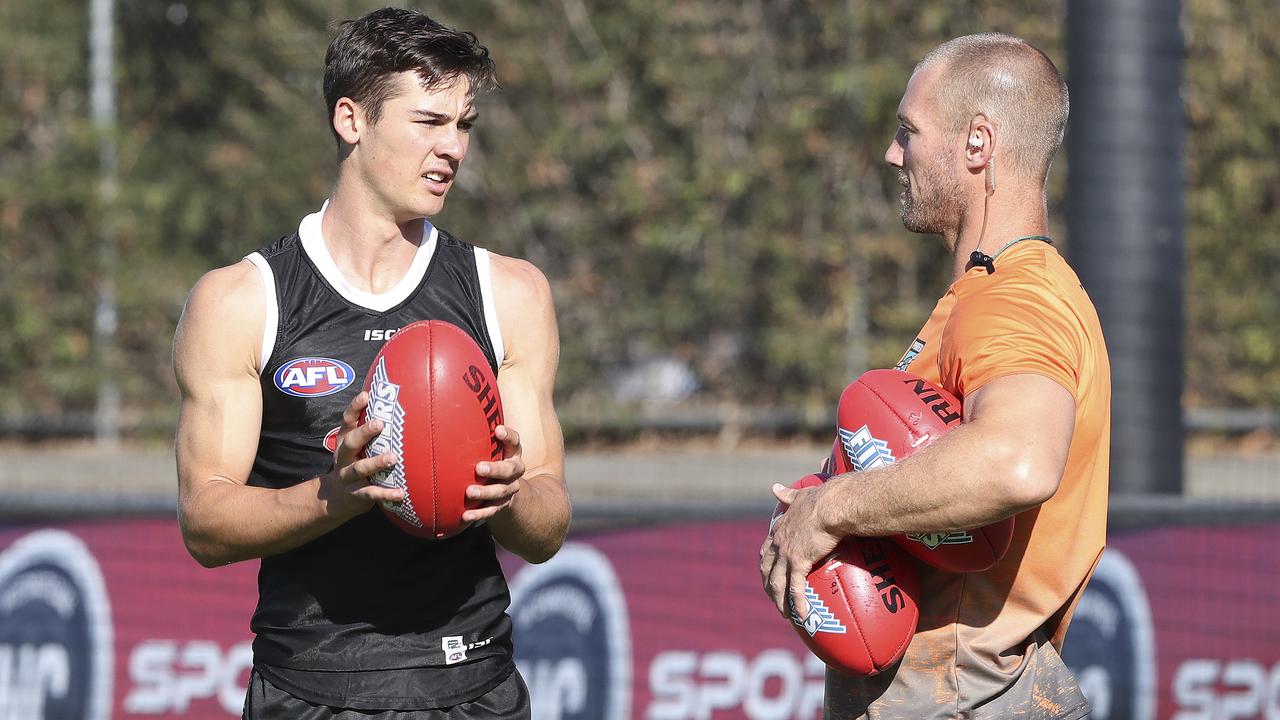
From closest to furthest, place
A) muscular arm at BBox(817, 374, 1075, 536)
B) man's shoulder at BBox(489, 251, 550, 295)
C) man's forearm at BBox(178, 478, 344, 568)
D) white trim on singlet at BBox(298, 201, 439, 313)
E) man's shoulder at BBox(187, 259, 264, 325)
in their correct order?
muscular arm at BBox(817, 374, 1075, 536) < man's forearm at BBox(178, 478, 344, 568) < man's shoulder at BBox(187, 259, 264, 325) < white trim on singlet at BBox(298, 201, 439, 313) < man's shoulder at BBox(489, 251, 550, 295)

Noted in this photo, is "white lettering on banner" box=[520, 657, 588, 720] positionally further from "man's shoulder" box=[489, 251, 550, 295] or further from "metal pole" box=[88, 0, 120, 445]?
"metal pole" box=[88, 0, 120, 445]

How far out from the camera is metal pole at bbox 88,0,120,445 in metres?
10.8

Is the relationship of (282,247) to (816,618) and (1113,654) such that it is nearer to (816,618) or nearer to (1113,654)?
(816,618)

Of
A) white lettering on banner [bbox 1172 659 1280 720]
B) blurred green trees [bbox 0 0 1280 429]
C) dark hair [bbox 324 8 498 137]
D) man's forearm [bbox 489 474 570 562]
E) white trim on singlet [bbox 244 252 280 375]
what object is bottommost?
white lettering on banner [bbox 1172 659 1280 720]

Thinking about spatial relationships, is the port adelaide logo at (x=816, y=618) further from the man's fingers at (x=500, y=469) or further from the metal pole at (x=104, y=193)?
the metal pole at (x=104, y=193)

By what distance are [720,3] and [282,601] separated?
28.5ft

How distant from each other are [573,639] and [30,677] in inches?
81.8

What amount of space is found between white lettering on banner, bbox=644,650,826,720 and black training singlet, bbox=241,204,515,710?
242 cm

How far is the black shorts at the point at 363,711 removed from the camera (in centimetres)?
316

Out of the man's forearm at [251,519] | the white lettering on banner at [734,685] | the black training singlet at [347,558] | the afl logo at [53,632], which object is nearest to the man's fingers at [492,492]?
the man's forearm at [251,519]

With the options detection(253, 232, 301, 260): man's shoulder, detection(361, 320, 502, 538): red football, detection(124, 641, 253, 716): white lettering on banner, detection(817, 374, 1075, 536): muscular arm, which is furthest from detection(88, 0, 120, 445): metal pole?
detection(817, 374, 1075, 536): muscular arm

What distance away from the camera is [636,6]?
435 inches

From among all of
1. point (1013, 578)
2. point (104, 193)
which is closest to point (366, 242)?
point (1013, 578)

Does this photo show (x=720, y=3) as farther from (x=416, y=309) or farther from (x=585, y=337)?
(x=416, y=309)
